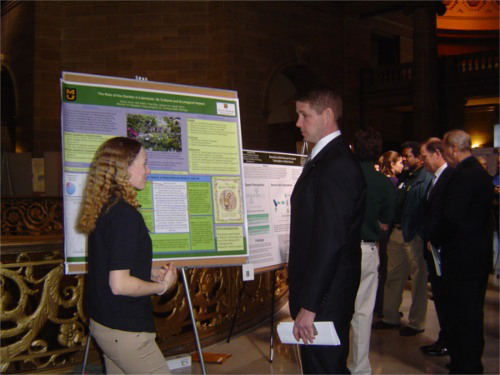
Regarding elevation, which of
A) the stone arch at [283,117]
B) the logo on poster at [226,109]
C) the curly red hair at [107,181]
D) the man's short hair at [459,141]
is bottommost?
the curly red hair at [107,181]

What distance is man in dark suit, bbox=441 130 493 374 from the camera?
325 centimetres

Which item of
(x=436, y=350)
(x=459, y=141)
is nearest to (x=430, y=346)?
(x=436, y=350)

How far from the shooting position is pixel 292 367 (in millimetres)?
3770

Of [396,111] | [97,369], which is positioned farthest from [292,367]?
[396,111]

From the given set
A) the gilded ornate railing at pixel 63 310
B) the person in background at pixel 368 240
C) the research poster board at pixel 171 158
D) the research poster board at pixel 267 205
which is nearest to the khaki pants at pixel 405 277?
the person in background at pixel 368 240

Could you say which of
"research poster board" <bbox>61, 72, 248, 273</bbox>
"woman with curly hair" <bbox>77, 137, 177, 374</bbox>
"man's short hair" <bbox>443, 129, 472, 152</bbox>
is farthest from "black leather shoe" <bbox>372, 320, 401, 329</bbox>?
"woman with curly hair" <bbox>77, 137, 177, 374</bbox>

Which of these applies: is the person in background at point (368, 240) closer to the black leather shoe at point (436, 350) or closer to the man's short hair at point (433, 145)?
the man's short hair at point (433, 145)

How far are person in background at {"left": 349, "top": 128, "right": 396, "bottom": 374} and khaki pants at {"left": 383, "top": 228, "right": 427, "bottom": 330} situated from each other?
0.67 m

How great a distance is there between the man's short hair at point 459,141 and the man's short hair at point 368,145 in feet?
1.70

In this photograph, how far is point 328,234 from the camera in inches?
78.4

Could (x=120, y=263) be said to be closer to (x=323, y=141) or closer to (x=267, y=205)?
(x=323, y=141)

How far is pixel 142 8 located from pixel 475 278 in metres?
10.3

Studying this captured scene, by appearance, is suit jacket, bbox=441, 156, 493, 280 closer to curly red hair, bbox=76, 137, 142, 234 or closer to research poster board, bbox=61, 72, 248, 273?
research poster board, bbox=61, 72, 248, 273

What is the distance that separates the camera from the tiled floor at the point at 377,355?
12.1 feet
